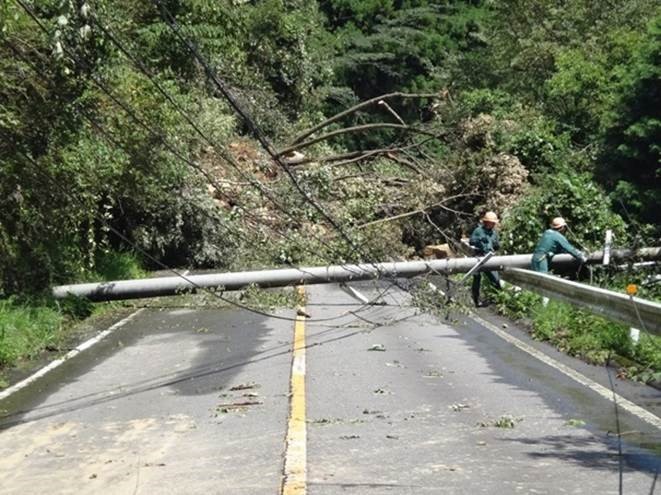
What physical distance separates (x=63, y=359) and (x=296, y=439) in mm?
5916

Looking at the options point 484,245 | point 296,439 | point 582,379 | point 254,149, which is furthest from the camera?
point 254,149

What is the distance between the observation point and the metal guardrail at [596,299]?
1056 cm

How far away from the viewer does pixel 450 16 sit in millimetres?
53000

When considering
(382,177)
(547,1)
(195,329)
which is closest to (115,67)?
(195,329)

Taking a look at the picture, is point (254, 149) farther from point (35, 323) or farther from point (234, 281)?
point (35, 323)

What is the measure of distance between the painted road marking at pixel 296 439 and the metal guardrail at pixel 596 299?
291cm

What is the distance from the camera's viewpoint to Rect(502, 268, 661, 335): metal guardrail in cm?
1056

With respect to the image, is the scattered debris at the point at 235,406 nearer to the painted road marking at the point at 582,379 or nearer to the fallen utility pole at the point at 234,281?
the painted road marking at the point at 582,379

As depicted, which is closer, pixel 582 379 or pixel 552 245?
pixel 582 379

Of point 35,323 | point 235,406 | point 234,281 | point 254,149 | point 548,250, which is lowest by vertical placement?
point 235,406

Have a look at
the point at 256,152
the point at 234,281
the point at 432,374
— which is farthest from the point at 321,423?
the point at 256,152

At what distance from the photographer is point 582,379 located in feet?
34.9

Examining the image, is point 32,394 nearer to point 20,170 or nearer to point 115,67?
point 20,170

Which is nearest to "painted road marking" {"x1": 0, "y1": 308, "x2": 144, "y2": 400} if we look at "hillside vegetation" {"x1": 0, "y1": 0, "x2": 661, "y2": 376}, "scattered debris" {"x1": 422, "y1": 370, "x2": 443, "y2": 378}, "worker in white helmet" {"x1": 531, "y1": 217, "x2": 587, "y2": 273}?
"hillside vegetation" {"x1": 0, "y1": 0, "x2": 661, "y2": 376}
